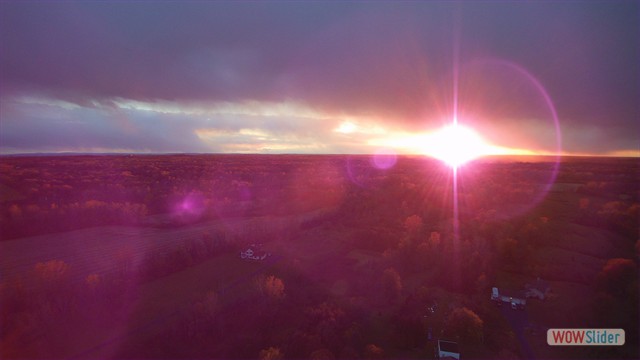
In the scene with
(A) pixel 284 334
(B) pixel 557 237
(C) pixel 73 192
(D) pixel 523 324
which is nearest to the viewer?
(A) pixel 284 334

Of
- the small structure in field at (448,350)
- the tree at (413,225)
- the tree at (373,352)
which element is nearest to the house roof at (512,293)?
the small structure in field at (448,350)

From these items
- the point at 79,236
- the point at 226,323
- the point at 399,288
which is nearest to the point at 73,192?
the point at 79,236

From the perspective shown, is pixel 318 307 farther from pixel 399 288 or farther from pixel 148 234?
pixel 148 234

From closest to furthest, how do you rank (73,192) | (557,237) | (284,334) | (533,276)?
(284,334) → (533,276) → (557,237) → (73,192)

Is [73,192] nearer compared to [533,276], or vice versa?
[533,276]

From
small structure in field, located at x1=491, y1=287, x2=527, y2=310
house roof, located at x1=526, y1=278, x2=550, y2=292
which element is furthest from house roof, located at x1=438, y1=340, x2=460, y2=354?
house roof, located at x1=526, y1=278, x2=550, y2=292

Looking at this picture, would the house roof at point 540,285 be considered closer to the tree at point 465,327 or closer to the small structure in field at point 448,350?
the tree at point 465,327

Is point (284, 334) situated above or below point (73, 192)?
below
